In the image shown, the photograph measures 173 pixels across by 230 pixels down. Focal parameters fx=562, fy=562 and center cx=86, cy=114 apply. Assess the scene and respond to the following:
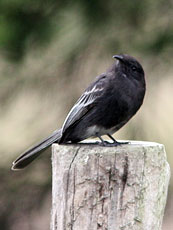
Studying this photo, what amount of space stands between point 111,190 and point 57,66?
2.43 m

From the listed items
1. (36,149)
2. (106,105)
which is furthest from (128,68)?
(36,149)

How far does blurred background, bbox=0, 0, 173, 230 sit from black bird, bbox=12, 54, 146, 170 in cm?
101

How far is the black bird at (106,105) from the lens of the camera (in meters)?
3.93

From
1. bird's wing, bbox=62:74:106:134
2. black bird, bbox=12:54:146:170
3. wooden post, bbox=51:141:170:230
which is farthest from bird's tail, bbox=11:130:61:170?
wooden post, bbox=51:141:170:230

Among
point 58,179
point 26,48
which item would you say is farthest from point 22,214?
point 58,179

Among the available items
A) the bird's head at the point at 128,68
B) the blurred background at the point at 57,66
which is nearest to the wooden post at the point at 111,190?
the bird's head at the point at 128,68

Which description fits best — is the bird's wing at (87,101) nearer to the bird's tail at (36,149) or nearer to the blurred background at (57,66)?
the bird's tail at (36,149)

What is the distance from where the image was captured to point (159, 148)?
325 cm

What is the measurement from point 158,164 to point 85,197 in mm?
465

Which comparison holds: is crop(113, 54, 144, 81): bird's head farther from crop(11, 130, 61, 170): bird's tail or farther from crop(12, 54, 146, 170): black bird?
crop(11, 130, 61, 170): bird's tail

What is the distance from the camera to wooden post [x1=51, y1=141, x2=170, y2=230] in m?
3.02

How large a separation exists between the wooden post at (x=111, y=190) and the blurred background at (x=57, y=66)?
6.47 ft

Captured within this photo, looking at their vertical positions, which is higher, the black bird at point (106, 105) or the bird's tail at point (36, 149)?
the black bird at point (106, 105)

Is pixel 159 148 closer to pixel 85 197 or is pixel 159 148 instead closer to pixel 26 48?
pixel 85 197
